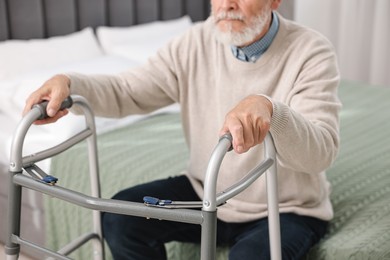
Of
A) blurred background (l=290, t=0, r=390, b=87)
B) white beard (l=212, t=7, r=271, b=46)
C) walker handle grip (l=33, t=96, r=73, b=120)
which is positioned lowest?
blurred background (l=290, t=0, r=390, b=87)

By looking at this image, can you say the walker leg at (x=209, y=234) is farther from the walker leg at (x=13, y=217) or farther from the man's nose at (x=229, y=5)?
the man's nose at (x=229, y=5)

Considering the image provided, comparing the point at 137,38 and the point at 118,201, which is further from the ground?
the point at 118,201

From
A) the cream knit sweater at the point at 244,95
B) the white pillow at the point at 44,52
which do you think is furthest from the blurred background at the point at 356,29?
the cream knit sweater at the point at 244,95

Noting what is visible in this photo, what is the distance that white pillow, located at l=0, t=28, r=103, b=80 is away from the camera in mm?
2703

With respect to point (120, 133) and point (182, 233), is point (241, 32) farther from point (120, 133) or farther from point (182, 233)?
point (120, 133)

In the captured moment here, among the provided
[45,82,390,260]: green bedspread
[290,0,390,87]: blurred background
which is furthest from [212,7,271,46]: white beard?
[290,0,390,87]: blurred background

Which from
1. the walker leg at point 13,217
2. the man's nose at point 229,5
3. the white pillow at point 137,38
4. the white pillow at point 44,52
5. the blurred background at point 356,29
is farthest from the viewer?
the blurred background at point 356,29

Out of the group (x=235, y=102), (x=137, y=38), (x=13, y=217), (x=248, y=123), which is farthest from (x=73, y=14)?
(x=248, y=123)

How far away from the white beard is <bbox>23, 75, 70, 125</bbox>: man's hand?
0.44m

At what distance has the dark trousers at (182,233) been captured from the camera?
5.29ft

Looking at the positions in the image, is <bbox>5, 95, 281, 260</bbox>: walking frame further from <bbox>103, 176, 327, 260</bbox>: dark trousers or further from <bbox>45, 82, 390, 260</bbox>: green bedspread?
<bbox>45, 82, 390, 260</bbox>: green bedspread

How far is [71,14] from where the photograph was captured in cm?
308

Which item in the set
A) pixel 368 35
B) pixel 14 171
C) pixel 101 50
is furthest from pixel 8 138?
→ pixel 368 35

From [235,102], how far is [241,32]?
0.21m
